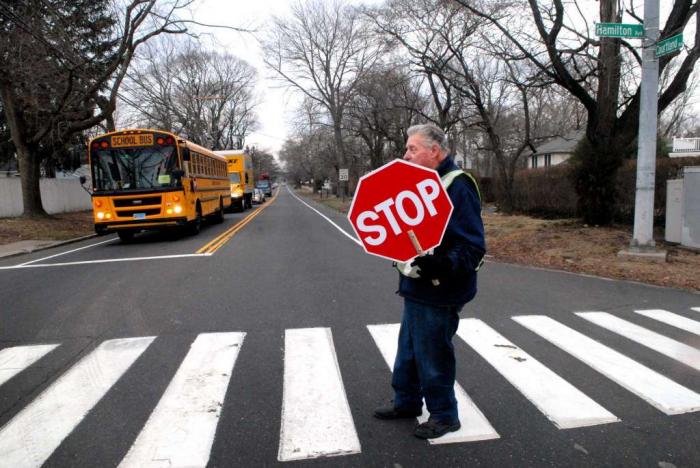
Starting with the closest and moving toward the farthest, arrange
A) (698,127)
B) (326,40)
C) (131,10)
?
(131,10) → (326,40) → (698,127)

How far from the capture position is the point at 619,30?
909 cm

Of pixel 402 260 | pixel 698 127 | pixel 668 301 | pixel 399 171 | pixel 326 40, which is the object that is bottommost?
pixel 668 301

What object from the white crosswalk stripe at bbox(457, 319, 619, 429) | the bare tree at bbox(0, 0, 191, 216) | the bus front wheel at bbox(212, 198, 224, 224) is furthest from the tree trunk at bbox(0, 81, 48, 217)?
the white crosswalk stripe at bbox(457, 319, 619, 429)

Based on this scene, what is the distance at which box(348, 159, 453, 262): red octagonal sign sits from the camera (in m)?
2.88

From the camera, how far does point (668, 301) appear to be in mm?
6887

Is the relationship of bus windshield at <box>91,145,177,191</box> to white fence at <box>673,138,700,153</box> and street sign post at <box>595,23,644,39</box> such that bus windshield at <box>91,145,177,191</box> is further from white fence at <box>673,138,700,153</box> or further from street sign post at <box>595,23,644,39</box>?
white fence at <box>673,138,700,153</box>

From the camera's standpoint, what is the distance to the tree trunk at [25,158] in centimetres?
1844

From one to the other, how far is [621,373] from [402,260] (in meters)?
2.62

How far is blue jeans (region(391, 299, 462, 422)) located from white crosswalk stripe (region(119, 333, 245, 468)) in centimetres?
147

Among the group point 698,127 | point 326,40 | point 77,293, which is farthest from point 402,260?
point 698,127

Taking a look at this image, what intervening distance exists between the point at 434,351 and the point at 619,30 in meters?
8.80

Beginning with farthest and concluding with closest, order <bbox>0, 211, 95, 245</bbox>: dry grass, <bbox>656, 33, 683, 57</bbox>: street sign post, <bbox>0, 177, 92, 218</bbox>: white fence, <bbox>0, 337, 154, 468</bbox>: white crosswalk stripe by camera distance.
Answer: <bbox>0, 177, 92, 218</bbox>: white fence → <bbox>0, 211, 95, 245</bbox>: dry grass → <bbox>656, 33, 683, 57</bbox>: street sign post → <bbox>0, 337, 154, 468</bbox>: white crosswalk stripe

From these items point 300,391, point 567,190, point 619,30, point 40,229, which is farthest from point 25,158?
point 567,190

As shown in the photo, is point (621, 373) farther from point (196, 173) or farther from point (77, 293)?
point (196, 173)
